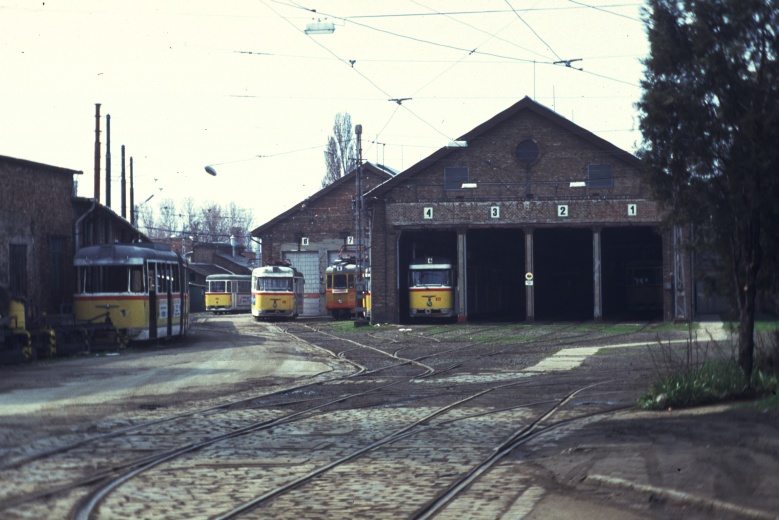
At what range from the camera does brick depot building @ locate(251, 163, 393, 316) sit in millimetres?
70000

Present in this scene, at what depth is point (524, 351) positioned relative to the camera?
27.2 metres

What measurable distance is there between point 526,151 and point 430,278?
24.4 ft

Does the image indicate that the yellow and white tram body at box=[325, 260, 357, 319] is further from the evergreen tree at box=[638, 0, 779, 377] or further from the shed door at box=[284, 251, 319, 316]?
the evergreen tree at box=[638, 0, 779, 377]

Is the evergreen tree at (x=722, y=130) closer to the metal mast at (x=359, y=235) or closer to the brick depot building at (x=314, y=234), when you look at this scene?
the metal mast at (x=359, y=235)

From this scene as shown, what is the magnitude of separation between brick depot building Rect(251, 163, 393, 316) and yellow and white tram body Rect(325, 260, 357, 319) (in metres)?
11.7

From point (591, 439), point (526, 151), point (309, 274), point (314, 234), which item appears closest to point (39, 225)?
point (526, 151)

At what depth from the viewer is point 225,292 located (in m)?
75.8

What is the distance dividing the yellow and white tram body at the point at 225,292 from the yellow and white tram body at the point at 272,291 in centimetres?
1972

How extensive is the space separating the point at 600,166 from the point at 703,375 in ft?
110

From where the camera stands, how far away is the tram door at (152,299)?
3054cm

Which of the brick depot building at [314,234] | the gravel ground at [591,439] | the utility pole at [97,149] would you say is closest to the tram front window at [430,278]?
the utility pole at [97,149]

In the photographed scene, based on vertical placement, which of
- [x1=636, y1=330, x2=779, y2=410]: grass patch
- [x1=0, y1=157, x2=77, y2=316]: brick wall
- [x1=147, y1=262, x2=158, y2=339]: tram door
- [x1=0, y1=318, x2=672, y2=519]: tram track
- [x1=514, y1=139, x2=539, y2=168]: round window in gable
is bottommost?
[x1=0, y1=318, x2=672, y2=519]: tram track

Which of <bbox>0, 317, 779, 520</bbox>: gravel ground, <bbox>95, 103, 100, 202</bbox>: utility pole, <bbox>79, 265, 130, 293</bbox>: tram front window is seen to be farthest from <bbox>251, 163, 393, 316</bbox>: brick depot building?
<bbox>0, 317, 779, 520</bbox>: gravel ground

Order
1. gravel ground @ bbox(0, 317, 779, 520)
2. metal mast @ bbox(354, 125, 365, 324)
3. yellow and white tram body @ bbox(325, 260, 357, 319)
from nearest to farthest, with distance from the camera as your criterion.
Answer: gravel ground @ bbox(0, 317, 779, 520)
metal mast @ bbox(354, 125, 365, 324)
yellow and white tram body @ bbox(325, 260, 357, 319)
